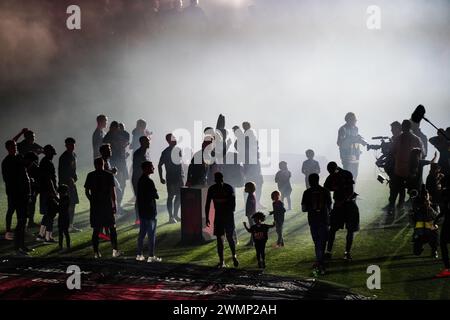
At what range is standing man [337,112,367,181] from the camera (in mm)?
16656

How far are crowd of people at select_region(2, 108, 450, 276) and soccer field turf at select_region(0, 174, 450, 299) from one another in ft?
0.91

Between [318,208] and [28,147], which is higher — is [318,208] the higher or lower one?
the lower one

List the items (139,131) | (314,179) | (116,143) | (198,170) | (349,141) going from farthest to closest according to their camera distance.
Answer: (349,141), (139,131), (116,143), (198,170), (314,179)

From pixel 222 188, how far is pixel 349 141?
6.35 metres

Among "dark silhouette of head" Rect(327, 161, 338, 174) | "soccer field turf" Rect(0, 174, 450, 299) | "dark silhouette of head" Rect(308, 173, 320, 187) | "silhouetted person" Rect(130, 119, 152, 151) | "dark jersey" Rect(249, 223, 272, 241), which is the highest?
"silhouetted person" Rect(130, 119, 152, 151)

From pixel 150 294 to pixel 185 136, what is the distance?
2138 cm

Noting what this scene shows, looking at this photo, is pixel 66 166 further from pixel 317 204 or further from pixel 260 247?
pixel 317 204

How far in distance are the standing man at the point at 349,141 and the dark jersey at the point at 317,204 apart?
6.04 metres

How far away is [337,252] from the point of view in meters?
12.5

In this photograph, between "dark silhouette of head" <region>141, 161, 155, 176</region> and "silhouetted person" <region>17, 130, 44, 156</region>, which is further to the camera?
"silhouetted person" <region>17, 130, 44, 156</region>

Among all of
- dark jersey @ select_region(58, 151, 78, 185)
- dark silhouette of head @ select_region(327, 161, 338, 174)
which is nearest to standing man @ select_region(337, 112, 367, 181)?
dark silhouette of head @ select_region(327, 161, 338, 174)

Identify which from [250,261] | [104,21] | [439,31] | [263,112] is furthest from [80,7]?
[250,261]

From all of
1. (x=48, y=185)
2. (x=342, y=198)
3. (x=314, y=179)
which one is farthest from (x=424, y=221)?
(x=48, y=185)

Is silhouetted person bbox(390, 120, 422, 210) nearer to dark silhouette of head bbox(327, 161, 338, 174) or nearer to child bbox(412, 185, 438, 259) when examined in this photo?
child bbox(412, 185, 438, 259)
